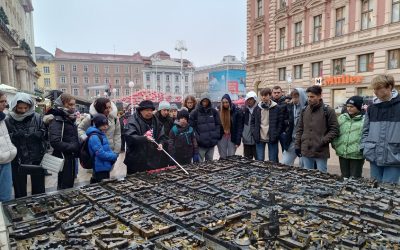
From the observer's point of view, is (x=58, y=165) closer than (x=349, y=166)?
Yes

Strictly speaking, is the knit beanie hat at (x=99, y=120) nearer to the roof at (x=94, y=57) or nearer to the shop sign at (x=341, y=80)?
the shop sign at (x=341, y=80)

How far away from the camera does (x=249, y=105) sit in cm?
664

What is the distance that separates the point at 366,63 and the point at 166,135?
21.4 metres

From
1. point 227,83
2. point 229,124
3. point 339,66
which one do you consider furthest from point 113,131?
point 227,83

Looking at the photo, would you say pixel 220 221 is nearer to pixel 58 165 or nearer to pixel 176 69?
pixel 58 165

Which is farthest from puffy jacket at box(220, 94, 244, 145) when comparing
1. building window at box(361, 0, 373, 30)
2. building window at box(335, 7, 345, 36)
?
building window at box(335, 7, 345, 36)

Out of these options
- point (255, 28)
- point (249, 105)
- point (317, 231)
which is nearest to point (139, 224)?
point (317, 231)

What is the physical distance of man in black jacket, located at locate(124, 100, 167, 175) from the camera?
4757 millimetres

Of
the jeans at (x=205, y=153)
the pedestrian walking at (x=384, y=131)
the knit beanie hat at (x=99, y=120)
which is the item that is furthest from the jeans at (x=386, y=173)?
the knit beanie hat at (x=99, y=120)

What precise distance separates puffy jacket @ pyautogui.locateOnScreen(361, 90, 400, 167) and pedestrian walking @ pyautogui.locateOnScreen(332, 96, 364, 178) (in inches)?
18.0

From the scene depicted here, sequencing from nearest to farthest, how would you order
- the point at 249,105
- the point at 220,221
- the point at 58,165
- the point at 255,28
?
the point at 220,221 → the point at 58,165 → the point at 249,105 → the point at 255,28

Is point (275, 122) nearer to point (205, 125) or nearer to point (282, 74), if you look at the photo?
point (205, 125)

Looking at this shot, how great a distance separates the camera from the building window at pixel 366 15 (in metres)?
21.5

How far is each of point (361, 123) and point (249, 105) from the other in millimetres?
2398
